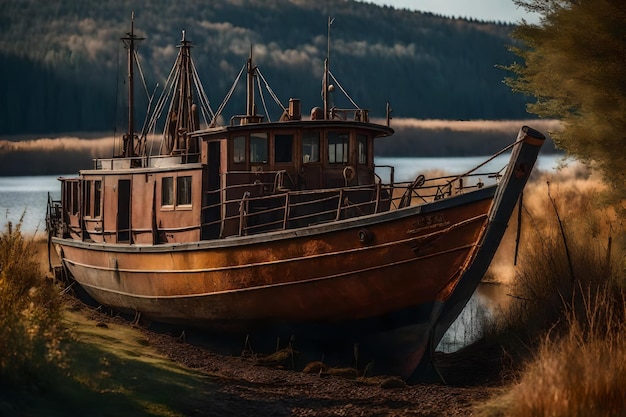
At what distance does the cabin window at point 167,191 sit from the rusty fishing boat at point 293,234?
0.04 metres

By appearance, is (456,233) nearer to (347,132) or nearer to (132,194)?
(347,132)

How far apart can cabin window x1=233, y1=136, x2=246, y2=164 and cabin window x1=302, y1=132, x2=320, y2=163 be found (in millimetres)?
1215

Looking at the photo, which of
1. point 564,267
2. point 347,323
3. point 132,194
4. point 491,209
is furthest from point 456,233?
point 132,194

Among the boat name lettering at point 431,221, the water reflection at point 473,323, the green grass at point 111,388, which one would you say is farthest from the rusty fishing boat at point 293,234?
the water reflection at point 473,323

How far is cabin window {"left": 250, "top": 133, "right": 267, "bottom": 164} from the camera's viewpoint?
17.4 metres

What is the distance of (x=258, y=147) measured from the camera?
687 inches

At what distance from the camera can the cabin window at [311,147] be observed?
1733 centimetres

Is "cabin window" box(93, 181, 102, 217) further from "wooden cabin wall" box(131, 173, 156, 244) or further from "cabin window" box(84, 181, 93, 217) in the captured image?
"wooden cabin wall" box(131, 173, 156, 244)

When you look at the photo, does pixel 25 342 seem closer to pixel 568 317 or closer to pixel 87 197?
pixel 568 317

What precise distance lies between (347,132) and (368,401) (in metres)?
6.56

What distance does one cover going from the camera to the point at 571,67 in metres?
18.7

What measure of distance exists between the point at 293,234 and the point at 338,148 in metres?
3.29

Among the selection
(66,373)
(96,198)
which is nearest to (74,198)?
(96,198)

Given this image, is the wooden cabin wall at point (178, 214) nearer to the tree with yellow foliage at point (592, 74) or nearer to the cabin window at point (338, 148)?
the cabin window at point (338, 148)
